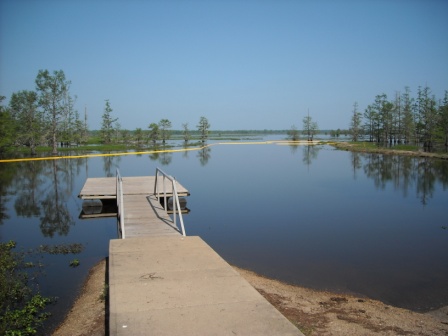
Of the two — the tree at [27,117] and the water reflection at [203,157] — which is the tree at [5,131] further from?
the water reflection at [203,157]

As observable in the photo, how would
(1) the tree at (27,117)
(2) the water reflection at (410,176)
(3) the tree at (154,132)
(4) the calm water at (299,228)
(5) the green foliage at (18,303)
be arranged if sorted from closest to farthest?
(5) the green foliage at (18,303) < (4) the calm water at (299,228) < (2) the water reflection at (410,176) < (1) the tree at (27,117) < (3) the tree at (154,132)

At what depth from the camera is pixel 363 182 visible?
19.9m

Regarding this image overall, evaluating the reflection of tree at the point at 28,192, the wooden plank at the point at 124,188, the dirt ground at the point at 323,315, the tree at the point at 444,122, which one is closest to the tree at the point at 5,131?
the reflection of tree at the point at 28,192

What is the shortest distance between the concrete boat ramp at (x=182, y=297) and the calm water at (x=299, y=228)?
4.69ft

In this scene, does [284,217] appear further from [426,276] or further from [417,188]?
[417,188]

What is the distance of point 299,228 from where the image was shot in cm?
1096

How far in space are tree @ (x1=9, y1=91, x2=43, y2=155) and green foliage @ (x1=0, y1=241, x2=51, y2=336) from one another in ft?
104

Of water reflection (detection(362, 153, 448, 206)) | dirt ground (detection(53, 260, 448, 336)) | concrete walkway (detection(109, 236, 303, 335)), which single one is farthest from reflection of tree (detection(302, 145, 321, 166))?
concrete walkway (detection(109, 236, 303, 335))

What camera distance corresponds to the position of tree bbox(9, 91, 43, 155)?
37.2m

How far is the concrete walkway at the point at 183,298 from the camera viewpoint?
383cm

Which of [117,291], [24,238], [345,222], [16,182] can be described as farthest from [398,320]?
[16,182]

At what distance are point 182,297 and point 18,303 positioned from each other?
314 cm

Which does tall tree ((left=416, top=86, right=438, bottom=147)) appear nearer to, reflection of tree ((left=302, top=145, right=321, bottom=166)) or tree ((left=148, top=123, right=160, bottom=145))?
reflection of tree ((left=302, top=145, right=321, bottom=166))

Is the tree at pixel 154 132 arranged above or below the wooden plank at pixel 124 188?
above
